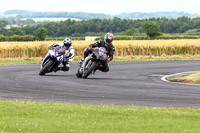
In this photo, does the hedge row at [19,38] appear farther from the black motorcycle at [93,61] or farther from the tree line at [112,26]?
the black motorcycle at [93,61]

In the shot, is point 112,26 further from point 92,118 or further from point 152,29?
point 92,118

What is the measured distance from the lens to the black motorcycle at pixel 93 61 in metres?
20.7

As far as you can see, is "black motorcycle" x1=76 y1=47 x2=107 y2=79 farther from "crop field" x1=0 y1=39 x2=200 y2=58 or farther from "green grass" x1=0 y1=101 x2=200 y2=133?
"crop field" x1=0 y1=39 x2=200 y2=58

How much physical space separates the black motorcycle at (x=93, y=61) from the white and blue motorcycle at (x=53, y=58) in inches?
53.9

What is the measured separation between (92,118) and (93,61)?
10160mm

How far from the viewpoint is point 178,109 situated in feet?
40.7

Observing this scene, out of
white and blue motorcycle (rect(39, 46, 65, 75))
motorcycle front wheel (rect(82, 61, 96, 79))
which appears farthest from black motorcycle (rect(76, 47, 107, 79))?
white and blue motorcycle (rect(39, 46, 65, 75))

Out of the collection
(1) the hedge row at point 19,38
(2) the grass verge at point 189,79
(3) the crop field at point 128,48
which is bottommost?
(1) the hedge row at point 19,38

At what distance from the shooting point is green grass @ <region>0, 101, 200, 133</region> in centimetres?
946

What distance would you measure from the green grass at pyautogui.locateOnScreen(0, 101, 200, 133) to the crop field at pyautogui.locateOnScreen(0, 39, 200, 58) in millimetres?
27852

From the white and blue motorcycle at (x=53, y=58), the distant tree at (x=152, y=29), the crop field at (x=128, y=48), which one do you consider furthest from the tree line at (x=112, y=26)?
the white and blue motorcycle at (x=53, y=58)

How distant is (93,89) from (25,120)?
22.6ft

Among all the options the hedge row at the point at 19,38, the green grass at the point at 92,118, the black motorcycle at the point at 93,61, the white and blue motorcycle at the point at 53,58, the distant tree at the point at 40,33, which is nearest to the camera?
the green grass at the point at 92,118

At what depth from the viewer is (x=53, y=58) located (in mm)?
21891
